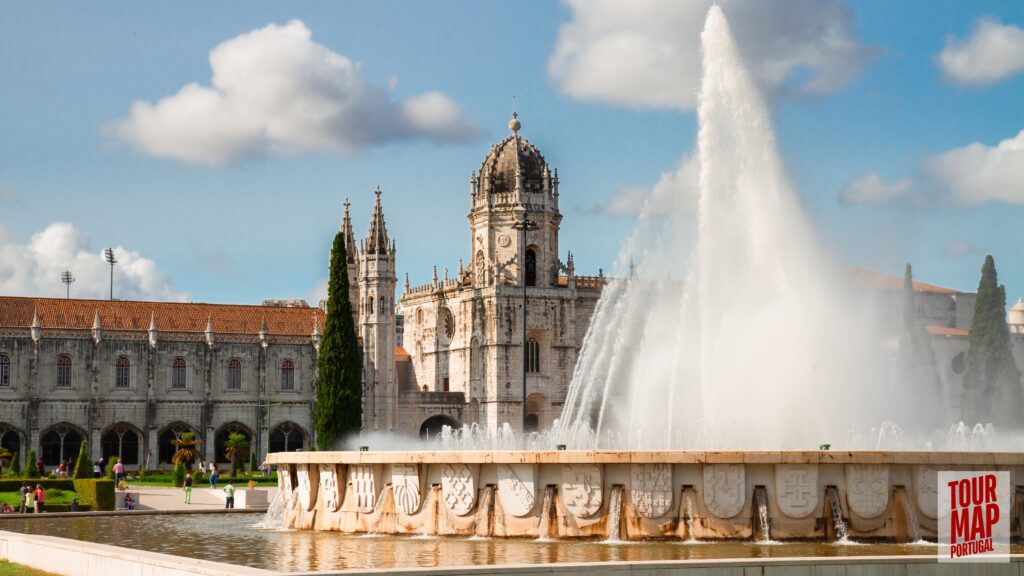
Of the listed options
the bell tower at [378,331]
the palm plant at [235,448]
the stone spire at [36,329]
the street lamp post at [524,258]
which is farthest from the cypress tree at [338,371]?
the stone spire at [36,329]

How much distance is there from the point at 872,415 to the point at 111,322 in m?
43.1

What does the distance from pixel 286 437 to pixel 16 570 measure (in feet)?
159

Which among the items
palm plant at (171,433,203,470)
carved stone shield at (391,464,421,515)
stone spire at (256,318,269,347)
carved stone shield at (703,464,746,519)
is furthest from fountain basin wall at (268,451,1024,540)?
stone spire at (256,318,269,347)

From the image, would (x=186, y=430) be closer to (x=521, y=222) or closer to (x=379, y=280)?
(x=379, y=280)

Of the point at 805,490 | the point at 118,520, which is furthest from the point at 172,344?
the point at 805,490

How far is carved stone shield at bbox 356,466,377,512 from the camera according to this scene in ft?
68.3

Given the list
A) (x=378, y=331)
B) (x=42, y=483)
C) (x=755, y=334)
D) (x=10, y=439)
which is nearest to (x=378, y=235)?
(x=378, y=331)

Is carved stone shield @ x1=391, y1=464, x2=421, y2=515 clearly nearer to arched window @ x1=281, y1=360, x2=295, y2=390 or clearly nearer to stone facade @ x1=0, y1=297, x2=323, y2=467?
stone facade @ x1=0, y1=297, x2=323, y2=467

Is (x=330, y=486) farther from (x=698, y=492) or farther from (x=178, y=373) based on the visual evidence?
(x=178, y=373)

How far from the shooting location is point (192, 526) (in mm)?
25297

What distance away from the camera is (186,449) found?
5650cm

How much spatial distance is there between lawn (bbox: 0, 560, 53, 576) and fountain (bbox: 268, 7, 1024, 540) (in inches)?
221

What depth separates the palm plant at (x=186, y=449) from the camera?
55.2 meters

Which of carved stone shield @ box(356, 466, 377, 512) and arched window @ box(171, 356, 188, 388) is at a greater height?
arched window @ box(171, 356, 188, 388)
